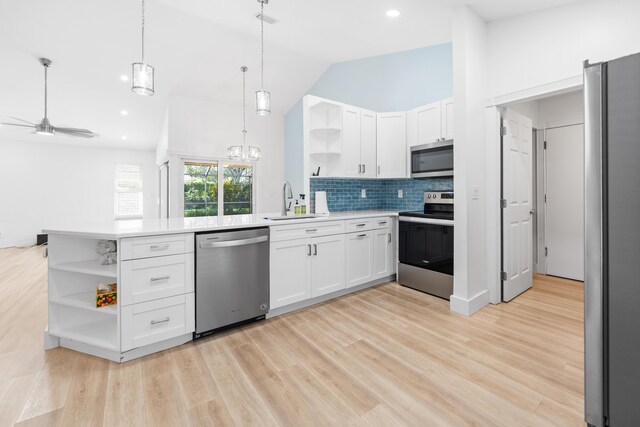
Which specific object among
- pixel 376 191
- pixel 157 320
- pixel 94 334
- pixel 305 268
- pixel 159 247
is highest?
pixel 376 191

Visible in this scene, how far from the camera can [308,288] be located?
306 cm

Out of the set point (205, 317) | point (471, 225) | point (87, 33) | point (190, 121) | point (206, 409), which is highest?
point (87, 33)

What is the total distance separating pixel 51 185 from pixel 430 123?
29.1 feet

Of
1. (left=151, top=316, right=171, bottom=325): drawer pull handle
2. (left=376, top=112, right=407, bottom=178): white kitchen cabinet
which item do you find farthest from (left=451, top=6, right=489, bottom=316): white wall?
(left=151, top=316, right=171, bottom=325): drawer pull handle

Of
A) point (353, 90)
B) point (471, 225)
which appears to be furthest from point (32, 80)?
point (471, 225)

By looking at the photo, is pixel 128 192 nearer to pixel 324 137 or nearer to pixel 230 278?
pixel 324 137

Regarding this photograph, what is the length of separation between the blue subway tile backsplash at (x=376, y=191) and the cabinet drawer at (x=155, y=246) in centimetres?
196

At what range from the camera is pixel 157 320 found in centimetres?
219

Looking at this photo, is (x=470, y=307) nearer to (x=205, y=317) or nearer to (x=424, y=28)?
(x=205, y=317)

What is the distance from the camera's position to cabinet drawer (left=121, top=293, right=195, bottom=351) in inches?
82.1

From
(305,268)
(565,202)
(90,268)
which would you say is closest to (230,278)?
(305,268)

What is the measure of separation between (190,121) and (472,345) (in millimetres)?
5969

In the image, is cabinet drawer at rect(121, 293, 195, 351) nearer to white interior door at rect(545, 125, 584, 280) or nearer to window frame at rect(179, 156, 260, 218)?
window frame at rect(179, 156, 260, 218)

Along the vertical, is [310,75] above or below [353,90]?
above
